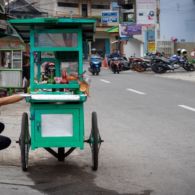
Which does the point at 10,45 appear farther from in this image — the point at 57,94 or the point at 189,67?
the point at 189,67

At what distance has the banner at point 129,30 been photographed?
52219 mm

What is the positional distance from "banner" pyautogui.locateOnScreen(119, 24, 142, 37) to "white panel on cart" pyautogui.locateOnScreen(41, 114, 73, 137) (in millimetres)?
45594

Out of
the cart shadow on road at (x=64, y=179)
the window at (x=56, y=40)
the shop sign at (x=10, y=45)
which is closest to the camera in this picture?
the cart shadow on road at (x=64, y=179)

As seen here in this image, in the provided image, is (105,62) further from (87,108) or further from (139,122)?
(139,122)

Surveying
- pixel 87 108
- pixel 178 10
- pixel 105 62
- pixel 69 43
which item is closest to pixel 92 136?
pixel 69 43

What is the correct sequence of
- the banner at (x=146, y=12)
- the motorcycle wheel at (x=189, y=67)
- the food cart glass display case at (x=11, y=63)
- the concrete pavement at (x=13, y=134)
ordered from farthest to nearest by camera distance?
the banner at (x=146, y=12) → the motorcycle wheel at (x=189, y=67) → the food cart glass display case at (x=11, y=63) → the concrete pavement at (x=13, y=134)

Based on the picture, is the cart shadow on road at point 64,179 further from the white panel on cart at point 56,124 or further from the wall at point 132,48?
the wall at point 132,48

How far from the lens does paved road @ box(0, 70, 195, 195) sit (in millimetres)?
6402

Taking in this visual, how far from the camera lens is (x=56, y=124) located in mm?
6777

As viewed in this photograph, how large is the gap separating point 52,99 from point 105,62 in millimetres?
40105

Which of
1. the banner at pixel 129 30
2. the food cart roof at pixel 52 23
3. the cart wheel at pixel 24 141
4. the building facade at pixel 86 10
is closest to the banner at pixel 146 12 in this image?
the banner at pixel 129 30

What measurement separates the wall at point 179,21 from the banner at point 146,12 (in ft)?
20.9

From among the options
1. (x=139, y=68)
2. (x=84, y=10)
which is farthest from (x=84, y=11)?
(x=139, y=68)

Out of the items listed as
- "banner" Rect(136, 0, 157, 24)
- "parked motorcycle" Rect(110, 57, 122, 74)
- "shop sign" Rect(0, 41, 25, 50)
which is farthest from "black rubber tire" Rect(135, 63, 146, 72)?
"shop sign" Rect(0, 41, 25, 50)
